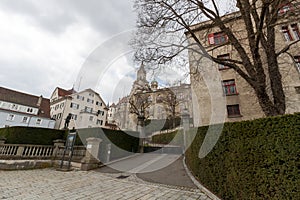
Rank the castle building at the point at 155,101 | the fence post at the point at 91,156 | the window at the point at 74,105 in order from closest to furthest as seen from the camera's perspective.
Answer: the fence post at the point at 91,156 → the castle building at the point at 155,101 → the window at the point at 74,105

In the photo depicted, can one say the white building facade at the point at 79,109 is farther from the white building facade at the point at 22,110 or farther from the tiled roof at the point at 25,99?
the white building facade at the point at 22,110

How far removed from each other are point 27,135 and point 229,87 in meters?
18.6

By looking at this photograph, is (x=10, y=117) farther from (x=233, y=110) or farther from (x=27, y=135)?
(x=233, y=110)

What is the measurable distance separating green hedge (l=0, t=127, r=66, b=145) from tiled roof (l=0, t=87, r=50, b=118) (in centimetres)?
2099

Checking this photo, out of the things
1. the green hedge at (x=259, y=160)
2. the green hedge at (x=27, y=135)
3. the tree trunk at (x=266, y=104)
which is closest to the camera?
the green hedge at (x=259, y=160)

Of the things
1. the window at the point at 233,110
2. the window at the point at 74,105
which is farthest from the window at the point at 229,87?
the window at the point at 74,105

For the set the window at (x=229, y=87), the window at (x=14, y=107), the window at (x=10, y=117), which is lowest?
the window at (x=10, y=117)

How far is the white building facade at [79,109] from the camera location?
29788mm

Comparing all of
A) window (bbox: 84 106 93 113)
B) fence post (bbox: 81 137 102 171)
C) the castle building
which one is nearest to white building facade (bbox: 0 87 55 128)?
window (bbox: 84 106 93 113)

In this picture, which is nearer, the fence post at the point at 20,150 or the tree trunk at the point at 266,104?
the tree trunk at the point at 266,104

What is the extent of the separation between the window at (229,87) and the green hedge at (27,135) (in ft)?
55.1

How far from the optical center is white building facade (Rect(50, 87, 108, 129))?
29788 millimetres

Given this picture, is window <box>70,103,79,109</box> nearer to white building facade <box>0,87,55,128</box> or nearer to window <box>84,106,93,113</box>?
window <box>84,106,93,113</box>

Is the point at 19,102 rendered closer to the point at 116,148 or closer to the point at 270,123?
the point at 116,148
